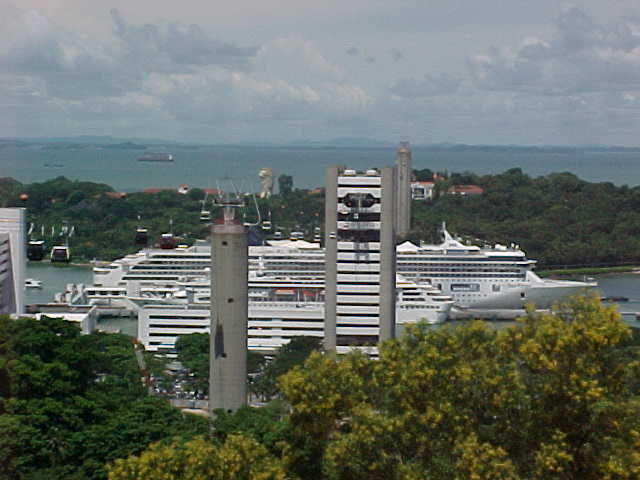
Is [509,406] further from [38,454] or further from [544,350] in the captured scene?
[38,454]

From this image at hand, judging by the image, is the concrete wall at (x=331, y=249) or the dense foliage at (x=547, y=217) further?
the dense foliage at (x=547, y=217)

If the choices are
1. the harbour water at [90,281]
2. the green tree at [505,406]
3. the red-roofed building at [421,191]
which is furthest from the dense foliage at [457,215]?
the green tree at [505,406]

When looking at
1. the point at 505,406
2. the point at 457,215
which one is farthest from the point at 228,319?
the point at 457,215

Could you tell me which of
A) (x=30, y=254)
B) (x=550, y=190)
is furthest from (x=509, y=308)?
(x=550, y=190)

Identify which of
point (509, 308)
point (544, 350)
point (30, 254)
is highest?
point (544, 350)

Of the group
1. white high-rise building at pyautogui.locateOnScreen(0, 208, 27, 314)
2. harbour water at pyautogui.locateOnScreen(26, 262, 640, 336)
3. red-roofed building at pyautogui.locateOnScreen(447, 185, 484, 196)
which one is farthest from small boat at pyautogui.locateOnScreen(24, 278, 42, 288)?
red-roofed building at pyautogui.locateOnScreen(447, 185, 484, 196)

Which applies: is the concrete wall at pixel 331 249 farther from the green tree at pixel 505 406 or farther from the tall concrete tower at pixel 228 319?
the green tree at pixel 505 406
